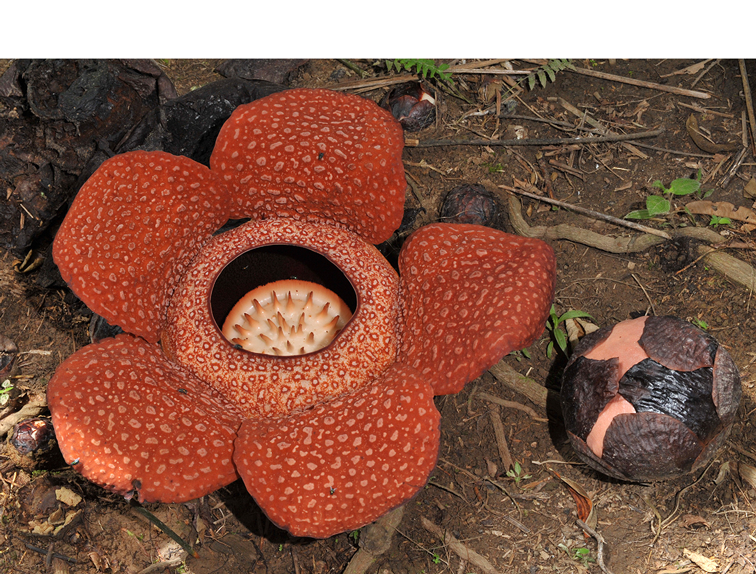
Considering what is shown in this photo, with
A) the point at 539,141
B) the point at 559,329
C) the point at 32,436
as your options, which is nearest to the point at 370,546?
the point at 559,329

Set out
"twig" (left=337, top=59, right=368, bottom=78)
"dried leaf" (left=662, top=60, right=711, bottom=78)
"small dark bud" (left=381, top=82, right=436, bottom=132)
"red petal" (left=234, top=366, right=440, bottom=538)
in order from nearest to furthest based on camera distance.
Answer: "red petal" (left=234, top=366, right=440, bottom=538) < "small dark bud" (left=381, top=82, right=436, bottom=132) < "dried leaf" (left=662, top=60, right=711, bottom=78) < "twig" (left=337, top=59, right=368, bottom=78)

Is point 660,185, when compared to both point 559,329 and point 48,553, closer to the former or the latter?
point 559,329

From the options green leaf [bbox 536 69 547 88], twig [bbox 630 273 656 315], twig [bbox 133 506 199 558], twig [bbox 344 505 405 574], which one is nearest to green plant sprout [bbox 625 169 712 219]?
twig [bbox 630 273 656 315]

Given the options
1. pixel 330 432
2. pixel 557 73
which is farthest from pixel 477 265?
pixel 557 73

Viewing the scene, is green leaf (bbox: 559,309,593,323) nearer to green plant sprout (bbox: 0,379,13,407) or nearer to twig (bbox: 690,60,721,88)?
twig (bbox: 690,60,721,88)

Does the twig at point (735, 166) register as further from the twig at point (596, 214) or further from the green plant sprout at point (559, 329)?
the green plant sprout at point (559, 329)

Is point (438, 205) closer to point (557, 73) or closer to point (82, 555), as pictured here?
point (557, 73)
